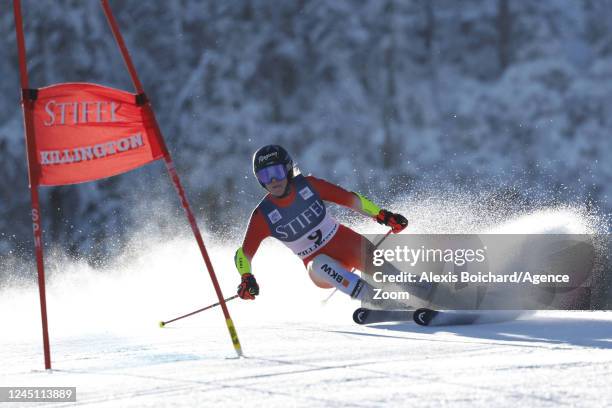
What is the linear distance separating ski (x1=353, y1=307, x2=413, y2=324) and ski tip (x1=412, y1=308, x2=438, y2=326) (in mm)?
244

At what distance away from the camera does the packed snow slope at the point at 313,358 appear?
3.20m

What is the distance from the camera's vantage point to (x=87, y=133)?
14.6ft

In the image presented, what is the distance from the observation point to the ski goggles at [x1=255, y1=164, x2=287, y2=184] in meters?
5.66

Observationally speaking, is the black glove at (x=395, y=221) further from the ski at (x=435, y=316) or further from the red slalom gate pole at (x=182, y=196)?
the red slalom gate pole at (x=182, y=196)

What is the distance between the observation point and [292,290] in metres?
7.86

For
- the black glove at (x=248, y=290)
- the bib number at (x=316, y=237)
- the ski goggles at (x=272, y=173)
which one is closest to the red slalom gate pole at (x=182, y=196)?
the black glove at (x=248, y=290)

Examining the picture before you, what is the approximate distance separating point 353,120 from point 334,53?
2.07 metres

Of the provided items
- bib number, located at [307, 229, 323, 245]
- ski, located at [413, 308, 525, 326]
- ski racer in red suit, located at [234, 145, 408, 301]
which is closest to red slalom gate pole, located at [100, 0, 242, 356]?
ski racer in red suit, located at [234, 145, 408, 301]

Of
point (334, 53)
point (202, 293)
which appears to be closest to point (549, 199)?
point (334, 53)

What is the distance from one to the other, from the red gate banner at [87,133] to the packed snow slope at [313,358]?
1059 mm

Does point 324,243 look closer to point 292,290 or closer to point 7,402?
point 292,290

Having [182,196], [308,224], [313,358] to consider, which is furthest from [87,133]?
[308,224]

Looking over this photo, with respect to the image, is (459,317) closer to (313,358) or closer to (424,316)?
(424,316)

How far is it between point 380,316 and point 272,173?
1212 millimetres
